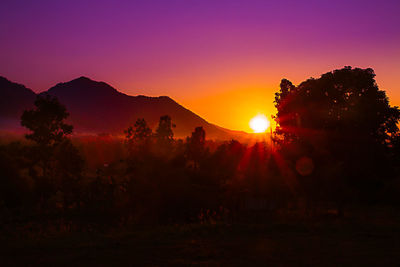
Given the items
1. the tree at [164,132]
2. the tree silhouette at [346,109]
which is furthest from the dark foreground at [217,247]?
the tree at [164,132]

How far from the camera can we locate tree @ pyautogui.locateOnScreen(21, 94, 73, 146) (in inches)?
1433

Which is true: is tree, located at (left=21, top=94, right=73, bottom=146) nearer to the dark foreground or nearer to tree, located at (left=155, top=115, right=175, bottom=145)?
tree, located at (left=155, top=115, right=175, bottom=145)

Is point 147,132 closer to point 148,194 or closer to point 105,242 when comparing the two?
point 148,194

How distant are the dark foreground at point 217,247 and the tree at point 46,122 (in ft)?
87.1

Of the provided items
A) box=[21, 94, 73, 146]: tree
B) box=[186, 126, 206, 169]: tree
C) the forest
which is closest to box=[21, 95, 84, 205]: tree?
box=[21, 94, 73, 146]: tree

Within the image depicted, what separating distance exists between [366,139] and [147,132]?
36761 millimetres

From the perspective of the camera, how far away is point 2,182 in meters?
Result: 29.5

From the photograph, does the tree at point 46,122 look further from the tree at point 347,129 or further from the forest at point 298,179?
the tree at point 347,129

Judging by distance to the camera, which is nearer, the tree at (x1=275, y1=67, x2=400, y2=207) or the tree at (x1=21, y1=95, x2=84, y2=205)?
the tree at (x1=275, y1=67, x2=400, y2=207)

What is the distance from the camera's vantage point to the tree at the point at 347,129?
20562mm

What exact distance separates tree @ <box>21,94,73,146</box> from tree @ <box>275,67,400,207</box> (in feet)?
82.7

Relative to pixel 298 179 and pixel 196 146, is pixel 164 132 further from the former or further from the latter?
pixel 298 179

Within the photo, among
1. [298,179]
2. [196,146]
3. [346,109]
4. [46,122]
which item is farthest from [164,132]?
[346,109]

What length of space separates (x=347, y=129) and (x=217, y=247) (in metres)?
13.5
